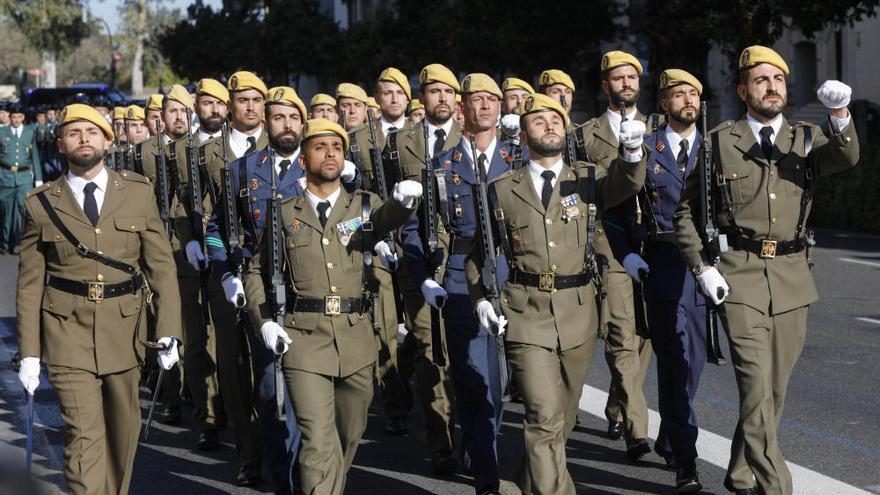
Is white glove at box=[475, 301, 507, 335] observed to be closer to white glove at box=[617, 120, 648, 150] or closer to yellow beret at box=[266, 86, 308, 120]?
white glove at box=[617, 120, 648, 150]

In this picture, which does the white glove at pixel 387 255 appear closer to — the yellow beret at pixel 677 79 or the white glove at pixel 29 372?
the yellow beret at pixel 677 79

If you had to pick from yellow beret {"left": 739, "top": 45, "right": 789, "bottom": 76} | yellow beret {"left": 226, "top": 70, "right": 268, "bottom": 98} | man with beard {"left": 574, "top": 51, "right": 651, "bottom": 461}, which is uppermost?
Result: yellow beret {"left": 226, "top": 70, "right": 268, "bottom": 98}

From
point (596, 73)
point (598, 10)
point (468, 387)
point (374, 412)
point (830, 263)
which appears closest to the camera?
point (468, 387)

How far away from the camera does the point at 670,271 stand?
7.88 meters

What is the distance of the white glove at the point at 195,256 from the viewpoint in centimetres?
866

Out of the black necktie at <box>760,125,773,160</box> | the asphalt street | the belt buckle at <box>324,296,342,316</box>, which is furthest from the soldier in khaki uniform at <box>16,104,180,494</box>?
the black necktie at <box>760,125,773,160</box>

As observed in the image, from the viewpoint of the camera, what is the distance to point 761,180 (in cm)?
709

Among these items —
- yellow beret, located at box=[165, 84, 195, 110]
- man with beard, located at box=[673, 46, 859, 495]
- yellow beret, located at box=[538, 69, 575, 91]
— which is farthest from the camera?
yellow beret, located at box=[165, 84, 195, 110]

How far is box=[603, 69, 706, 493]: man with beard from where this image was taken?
25.0 feet

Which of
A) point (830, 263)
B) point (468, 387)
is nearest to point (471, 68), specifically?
point (830, 263)

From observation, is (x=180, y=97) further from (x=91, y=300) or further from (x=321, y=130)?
(x=91, y=300)

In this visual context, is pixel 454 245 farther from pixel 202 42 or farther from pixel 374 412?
pixel 202 42

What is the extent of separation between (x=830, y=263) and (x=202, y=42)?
50.0 m

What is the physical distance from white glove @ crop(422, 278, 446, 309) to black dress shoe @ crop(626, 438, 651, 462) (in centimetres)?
160
